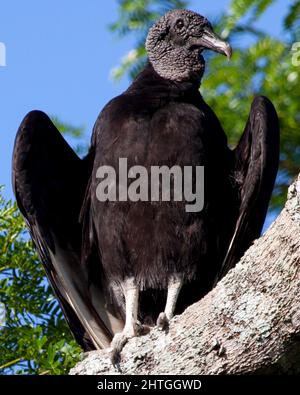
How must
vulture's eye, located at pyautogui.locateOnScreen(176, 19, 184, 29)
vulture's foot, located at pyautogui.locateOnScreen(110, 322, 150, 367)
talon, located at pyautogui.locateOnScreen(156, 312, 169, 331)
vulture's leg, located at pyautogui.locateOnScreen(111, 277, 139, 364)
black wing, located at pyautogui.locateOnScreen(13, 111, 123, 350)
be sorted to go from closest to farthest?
talon, located at pyautogui.locateOnScreen(156, 312, 169, 331), vulture's foot, located at pyautogui.locateOnScreen(110, 322, 150, 367), vulture's leg, located at pyautogui.locateOnScreen(111, 277, 139, 364), black wing, located at pyautogui.locateOnScreen(13, 111, 123, 350), vulture's eye, located at pyautogui.locateOnScreen(176, 19, 184, 29)

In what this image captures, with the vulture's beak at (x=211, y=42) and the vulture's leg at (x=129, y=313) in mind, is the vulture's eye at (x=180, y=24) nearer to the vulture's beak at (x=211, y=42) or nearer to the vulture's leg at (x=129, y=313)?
the vulture's beak at (x=211, y=42)

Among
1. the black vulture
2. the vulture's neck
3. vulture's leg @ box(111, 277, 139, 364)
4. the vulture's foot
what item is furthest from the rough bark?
the vulture's neck

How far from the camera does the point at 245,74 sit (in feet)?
25.1

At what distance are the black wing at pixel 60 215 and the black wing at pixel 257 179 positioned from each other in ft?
3.10

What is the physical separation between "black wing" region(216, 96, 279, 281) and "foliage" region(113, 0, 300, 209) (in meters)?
0.81

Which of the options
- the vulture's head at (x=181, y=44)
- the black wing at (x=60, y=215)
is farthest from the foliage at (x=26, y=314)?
the vulture's head at (x=181, y=44)

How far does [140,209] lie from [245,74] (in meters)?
1.93

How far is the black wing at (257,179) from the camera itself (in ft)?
20.5

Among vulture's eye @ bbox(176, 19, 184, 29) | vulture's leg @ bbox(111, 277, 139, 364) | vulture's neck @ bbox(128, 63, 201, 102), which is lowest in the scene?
vulture's leg @ bbox(111, 277, 139, 364)

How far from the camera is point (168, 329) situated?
522 centimetres

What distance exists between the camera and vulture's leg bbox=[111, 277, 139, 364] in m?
5.64

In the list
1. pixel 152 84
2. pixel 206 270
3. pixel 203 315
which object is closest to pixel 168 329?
pixel 203 315

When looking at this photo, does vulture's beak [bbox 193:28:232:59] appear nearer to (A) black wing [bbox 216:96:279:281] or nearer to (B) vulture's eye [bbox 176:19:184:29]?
(B) vulture's eye [bbox 176:19:184:29]
